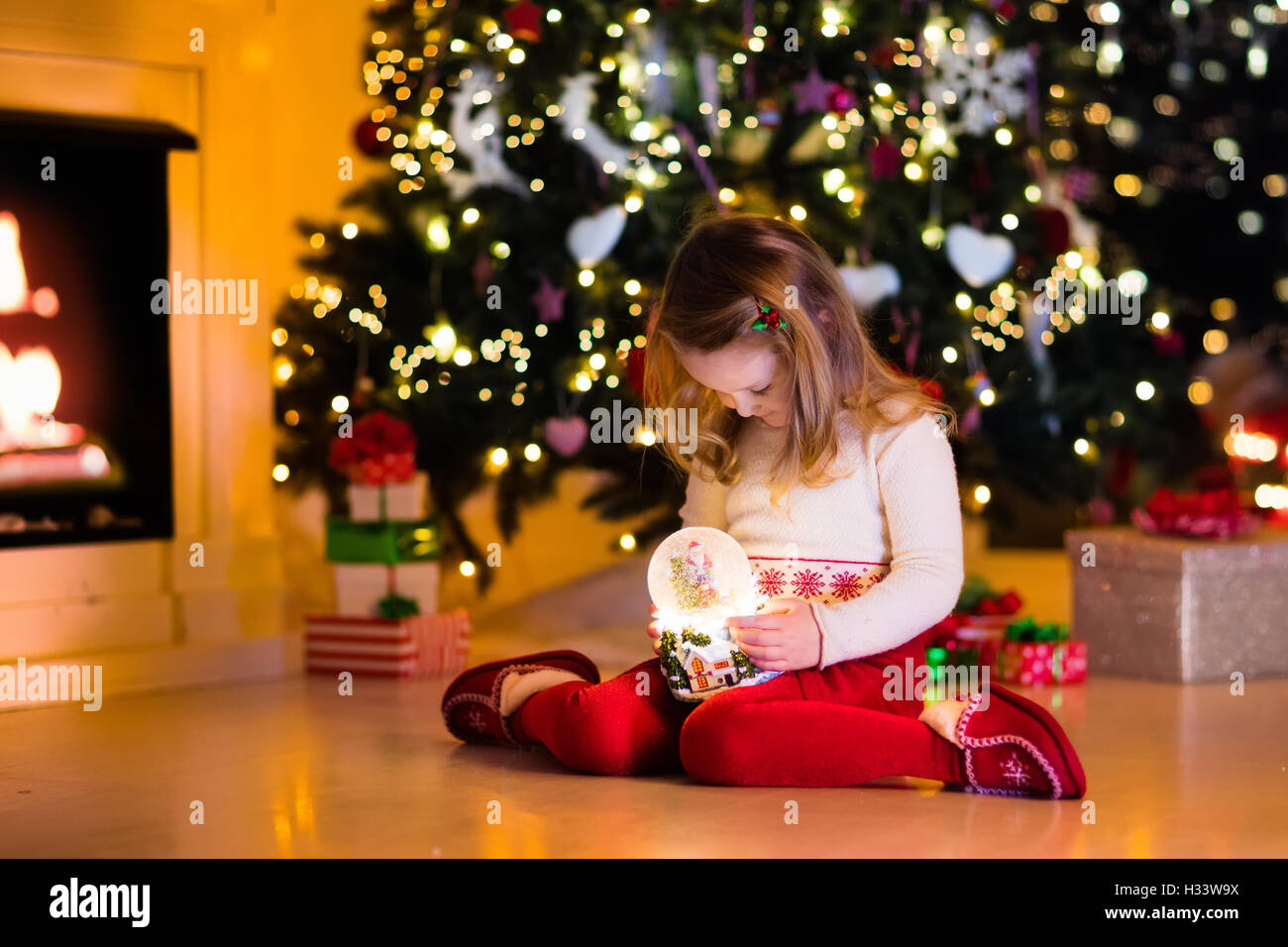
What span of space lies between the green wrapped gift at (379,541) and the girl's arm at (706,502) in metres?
1.15

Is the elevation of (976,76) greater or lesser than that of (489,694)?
greater

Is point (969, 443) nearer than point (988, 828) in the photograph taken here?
No

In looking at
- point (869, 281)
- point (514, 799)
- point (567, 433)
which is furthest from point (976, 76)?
point (514, 799)

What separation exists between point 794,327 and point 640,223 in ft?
4.89

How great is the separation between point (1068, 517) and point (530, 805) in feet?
16.5

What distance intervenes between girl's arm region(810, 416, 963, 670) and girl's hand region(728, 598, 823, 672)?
2 centimetres

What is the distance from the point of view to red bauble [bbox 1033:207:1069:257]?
3.90 m

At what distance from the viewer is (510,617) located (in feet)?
13.5

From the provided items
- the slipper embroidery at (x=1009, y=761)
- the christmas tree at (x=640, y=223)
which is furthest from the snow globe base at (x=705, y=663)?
the christmas tree at (x=640, y=223)

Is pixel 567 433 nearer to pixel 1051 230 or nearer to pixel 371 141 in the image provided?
pixel 371 141

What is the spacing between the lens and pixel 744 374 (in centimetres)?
226

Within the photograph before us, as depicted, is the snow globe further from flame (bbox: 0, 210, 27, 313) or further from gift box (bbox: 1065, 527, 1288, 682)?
flame (bbox: 0, 210, 27, 313)
